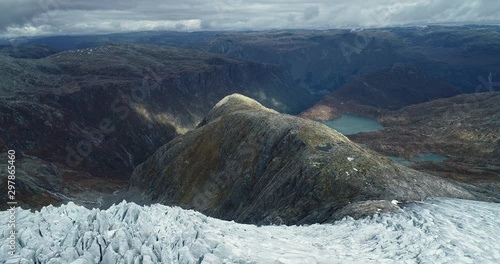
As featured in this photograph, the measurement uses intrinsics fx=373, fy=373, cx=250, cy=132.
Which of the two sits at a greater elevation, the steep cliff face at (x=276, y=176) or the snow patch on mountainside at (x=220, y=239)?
the snow patch on mountainside at (x=220, y=239)

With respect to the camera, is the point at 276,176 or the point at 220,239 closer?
the point at 220,239

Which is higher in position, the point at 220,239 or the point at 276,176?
the point at 220,239

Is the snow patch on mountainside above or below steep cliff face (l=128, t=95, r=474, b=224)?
above

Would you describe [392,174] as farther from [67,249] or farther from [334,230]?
[67,249]

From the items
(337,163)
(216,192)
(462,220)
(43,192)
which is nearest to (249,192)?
(216,192)

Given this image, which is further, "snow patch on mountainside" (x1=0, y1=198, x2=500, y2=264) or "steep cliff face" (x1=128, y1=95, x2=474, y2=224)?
"steep cliff face" (x1=128, y1=95, x2=474, y2=224)
